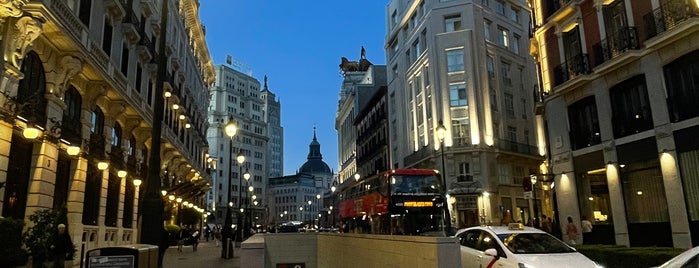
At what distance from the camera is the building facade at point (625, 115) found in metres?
17.2

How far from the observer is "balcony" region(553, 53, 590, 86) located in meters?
22.2

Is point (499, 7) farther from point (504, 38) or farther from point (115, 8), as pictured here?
point (115, 8)

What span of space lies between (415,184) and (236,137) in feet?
365

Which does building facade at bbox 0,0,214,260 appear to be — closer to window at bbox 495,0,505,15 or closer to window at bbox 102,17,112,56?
window at bbox 102,17,112,56

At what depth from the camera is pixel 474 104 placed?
44.9 m

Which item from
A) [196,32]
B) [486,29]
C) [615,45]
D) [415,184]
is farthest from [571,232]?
[196,32]

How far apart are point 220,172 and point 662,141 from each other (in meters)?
131

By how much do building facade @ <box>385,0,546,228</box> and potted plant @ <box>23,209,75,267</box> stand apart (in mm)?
32913

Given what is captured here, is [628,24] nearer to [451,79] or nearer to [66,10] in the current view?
[66,10]

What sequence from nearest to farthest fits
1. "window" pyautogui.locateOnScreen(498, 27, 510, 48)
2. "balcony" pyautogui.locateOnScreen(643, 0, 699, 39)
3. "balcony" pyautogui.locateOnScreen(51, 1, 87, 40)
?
"balcony" pyautogui.locateOnScreen(51, 1, 87, 40), "balcony" pyautogui.locateOnScreen(643, 0, 699, 39), "window" pyautogui.locateOnScreen(498, 27, 510, 48)

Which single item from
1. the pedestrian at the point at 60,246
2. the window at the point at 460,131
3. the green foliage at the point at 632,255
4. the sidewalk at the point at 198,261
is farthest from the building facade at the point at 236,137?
the green foliage at the point at 632,255

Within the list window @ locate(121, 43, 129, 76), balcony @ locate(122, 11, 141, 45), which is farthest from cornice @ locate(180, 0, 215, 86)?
window @ locate(121, 43, 129, 76)

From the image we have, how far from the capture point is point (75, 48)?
56.5 feet

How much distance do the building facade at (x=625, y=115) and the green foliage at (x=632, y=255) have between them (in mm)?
5260
